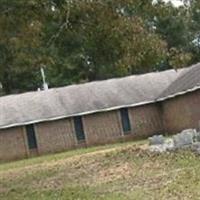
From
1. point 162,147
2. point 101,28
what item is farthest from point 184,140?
point 101,28

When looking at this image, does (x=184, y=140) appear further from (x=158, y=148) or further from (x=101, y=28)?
(x=101, y=28)

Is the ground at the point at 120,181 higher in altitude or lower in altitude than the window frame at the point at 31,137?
lower

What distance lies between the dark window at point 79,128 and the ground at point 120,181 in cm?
1991

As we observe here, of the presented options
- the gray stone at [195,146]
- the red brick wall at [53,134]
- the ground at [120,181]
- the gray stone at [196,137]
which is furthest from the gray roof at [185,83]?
the gray stone at [195,146]

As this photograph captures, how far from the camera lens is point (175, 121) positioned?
153 feet

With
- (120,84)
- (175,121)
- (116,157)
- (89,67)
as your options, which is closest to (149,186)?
(116,157)

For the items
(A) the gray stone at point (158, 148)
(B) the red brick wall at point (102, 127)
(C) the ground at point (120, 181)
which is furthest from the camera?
(B) the red brick wall at point (102, 127)

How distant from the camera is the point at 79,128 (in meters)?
A: 48.4

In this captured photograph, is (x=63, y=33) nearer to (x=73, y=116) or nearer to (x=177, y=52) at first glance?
(x=177, y=52)

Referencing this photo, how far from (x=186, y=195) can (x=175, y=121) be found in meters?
31.9

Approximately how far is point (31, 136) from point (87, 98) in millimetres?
4893

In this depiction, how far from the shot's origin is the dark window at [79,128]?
4828cm

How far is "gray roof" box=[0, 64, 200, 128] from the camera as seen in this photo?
47344 millimetres

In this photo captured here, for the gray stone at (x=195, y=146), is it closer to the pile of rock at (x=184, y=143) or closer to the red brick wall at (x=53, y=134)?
the pile of rock at (x=184, y=143)
